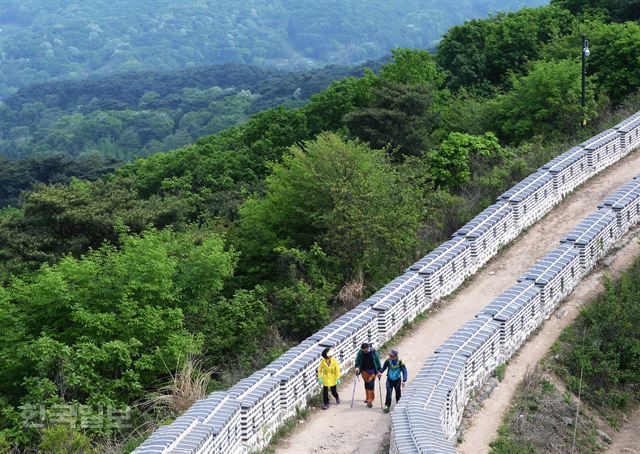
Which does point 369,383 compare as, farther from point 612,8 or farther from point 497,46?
point 612,8

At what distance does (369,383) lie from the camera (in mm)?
15125

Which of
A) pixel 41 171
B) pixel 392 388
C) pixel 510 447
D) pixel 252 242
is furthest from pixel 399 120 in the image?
pixel 41 171

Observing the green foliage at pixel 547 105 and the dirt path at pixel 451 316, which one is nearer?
the dirt path at pixel 451 316

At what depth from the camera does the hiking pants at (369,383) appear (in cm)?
1505

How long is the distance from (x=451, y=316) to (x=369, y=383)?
425cm

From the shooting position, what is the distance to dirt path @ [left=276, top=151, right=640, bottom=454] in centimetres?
1441

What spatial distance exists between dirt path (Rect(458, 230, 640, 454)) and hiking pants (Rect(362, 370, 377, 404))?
1.54m

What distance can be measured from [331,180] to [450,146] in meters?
6.93

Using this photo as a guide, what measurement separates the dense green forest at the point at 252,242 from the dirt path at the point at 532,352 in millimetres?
4061

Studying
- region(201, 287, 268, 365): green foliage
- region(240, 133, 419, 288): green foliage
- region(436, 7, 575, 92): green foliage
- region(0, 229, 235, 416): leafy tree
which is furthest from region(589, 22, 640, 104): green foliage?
region(201, 287, 268, 365): green foliage

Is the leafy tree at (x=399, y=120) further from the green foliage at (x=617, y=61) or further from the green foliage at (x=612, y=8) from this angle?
the green foliage at (x=612, y=8)

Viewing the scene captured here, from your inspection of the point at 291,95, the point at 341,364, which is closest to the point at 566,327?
the point at 341,364

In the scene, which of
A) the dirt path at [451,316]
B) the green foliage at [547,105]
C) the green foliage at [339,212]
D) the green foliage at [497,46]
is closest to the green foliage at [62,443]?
the dirt path at [451,316]

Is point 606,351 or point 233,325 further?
point 233,325
